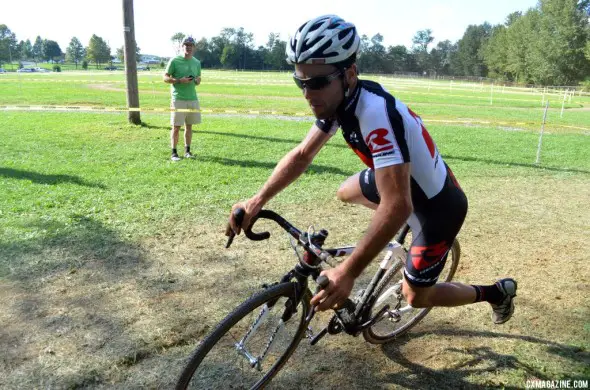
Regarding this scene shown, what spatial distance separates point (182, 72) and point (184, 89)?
0.35 meters

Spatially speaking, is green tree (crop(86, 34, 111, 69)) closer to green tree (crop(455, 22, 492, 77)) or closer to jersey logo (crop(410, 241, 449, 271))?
green tree (crop(455, 22, 492, 77))

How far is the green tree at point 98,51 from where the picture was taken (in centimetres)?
12600

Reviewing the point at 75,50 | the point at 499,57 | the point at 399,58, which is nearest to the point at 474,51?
the point at 399,58

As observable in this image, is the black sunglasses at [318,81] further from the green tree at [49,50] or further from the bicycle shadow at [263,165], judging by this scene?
the green tree at [49,50]

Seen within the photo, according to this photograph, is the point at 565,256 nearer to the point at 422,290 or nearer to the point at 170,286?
the point at 422,290

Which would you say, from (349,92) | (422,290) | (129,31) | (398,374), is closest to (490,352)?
(398,374)

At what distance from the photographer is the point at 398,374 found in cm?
333

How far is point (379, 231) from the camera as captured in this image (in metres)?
2.22

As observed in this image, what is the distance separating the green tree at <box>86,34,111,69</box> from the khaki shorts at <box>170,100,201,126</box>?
13108 cm

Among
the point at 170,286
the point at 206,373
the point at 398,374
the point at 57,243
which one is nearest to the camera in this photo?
the point at 206,373

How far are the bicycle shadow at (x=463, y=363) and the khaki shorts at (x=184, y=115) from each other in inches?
280

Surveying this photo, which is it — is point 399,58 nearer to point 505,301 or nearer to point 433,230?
point 505,301

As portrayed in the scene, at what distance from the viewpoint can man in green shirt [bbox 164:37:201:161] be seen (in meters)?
9.55

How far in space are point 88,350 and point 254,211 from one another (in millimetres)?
1720
